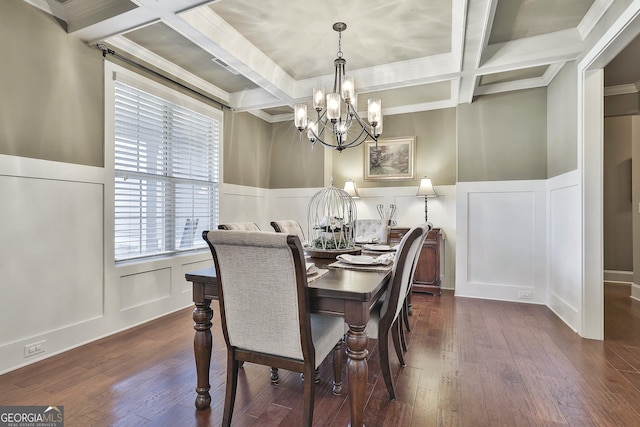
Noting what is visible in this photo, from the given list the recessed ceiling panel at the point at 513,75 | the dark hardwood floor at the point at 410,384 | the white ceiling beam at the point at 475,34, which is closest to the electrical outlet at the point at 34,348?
the dark hardwood floor at the point at 410,384

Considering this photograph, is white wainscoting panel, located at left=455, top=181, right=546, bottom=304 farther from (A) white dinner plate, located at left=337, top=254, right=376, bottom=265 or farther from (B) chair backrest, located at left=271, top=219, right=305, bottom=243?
(A) white dinner plate, located at left=337, top=254, right=376, bottom=265

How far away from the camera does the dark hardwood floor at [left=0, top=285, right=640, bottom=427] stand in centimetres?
162

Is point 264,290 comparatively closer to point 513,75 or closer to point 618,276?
point 513,75

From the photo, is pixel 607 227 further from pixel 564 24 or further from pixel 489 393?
pixel 489 393

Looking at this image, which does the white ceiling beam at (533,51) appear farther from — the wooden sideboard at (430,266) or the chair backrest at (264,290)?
the chair backrest at (264,290)

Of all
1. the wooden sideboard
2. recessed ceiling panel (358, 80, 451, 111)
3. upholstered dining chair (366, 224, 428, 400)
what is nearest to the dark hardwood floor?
upholstered dining chair (366, 224, 428, 400)

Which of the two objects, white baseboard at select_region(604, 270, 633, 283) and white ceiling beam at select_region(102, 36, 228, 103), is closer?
white ceiling beam at select_region(102, 36, 228, 103)

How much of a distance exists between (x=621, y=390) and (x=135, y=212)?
153 inches

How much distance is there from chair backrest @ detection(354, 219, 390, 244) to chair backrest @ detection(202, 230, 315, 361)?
2.04 meters

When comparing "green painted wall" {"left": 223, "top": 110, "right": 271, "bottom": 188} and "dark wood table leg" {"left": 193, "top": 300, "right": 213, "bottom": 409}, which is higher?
"green painted wall" {"left": 223, "top": 110, "right": 271, "bottom": 188}

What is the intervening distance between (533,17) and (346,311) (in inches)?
109

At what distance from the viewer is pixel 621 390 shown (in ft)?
6.07

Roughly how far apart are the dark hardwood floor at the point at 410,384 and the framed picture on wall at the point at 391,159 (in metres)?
2.43

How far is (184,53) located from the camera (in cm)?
304
